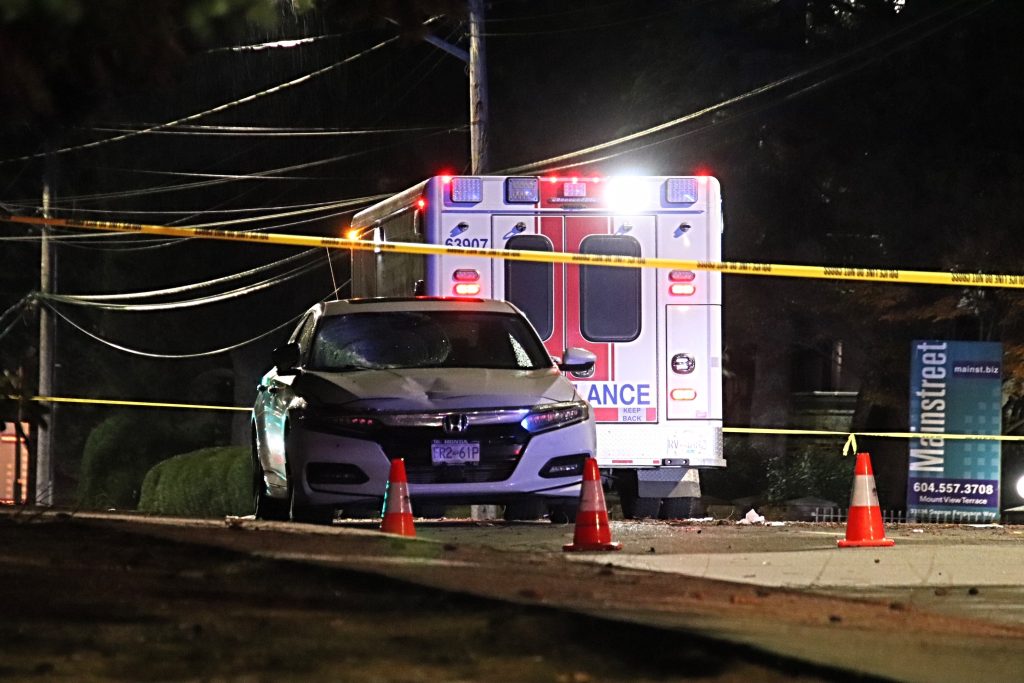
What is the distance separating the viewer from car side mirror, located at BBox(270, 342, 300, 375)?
1411cm

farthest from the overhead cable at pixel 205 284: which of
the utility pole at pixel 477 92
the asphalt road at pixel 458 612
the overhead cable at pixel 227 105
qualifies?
the asphalt road at pixel 458 612

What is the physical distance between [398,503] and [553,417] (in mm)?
1546

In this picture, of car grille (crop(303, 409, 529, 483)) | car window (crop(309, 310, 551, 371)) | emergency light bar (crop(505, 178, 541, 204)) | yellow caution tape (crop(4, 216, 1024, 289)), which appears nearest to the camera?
car grille (crop(303, 409, 529, 483))

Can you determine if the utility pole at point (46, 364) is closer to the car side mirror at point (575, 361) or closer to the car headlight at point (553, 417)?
the car side mirror at point (575, 361)

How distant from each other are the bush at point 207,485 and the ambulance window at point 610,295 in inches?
488

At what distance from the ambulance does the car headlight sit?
9.04ft

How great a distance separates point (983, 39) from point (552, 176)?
10.6m

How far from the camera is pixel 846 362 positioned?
36469mm

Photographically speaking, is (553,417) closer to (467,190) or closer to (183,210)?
(467,190)

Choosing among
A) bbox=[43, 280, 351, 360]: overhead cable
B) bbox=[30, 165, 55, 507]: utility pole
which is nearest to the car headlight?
bbox=[30, 165, 55, 507]: utility pole

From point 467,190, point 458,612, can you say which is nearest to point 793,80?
point 467,190

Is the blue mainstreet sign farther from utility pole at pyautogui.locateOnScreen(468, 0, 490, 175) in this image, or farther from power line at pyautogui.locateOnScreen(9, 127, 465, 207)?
power line at pyautogui.locateOnScreen(9, 127, 465, 207)

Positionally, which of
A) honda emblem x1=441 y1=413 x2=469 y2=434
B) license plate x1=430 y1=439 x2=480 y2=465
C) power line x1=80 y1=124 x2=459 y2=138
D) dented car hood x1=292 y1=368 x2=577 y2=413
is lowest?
license plate x1=430 y1=439 x2=480 y2=465

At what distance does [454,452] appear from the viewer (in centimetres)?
1315
